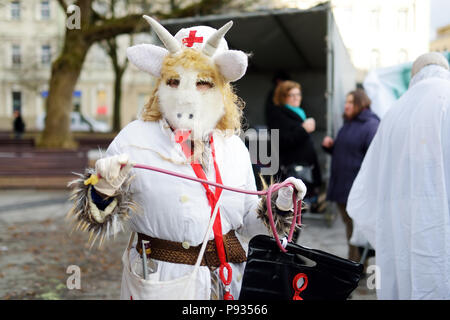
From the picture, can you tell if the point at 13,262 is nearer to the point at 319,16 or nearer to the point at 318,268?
the point at 318,268

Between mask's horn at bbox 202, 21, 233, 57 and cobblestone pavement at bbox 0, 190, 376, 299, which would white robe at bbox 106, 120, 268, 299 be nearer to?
mask's horn at bbox 202, 21, 233, 57

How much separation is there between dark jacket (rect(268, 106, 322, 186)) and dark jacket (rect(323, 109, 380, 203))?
0.46m

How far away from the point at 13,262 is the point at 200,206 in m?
3.99

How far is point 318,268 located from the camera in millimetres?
1710

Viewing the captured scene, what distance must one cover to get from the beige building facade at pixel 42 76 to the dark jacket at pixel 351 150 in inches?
1099

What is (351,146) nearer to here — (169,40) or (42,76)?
(169,40)

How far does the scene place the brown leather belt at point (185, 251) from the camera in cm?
182

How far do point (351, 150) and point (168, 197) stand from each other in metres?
3.46

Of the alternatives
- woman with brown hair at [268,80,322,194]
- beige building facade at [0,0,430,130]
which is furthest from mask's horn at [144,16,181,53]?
beige building facade at [0,0,430,130]

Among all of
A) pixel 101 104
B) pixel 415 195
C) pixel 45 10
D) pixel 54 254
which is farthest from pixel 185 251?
pixel 101 104

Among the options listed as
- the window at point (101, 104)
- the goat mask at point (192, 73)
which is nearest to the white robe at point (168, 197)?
the goat mask at point (192, 73)

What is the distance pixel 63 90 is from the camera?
11.7 meters
